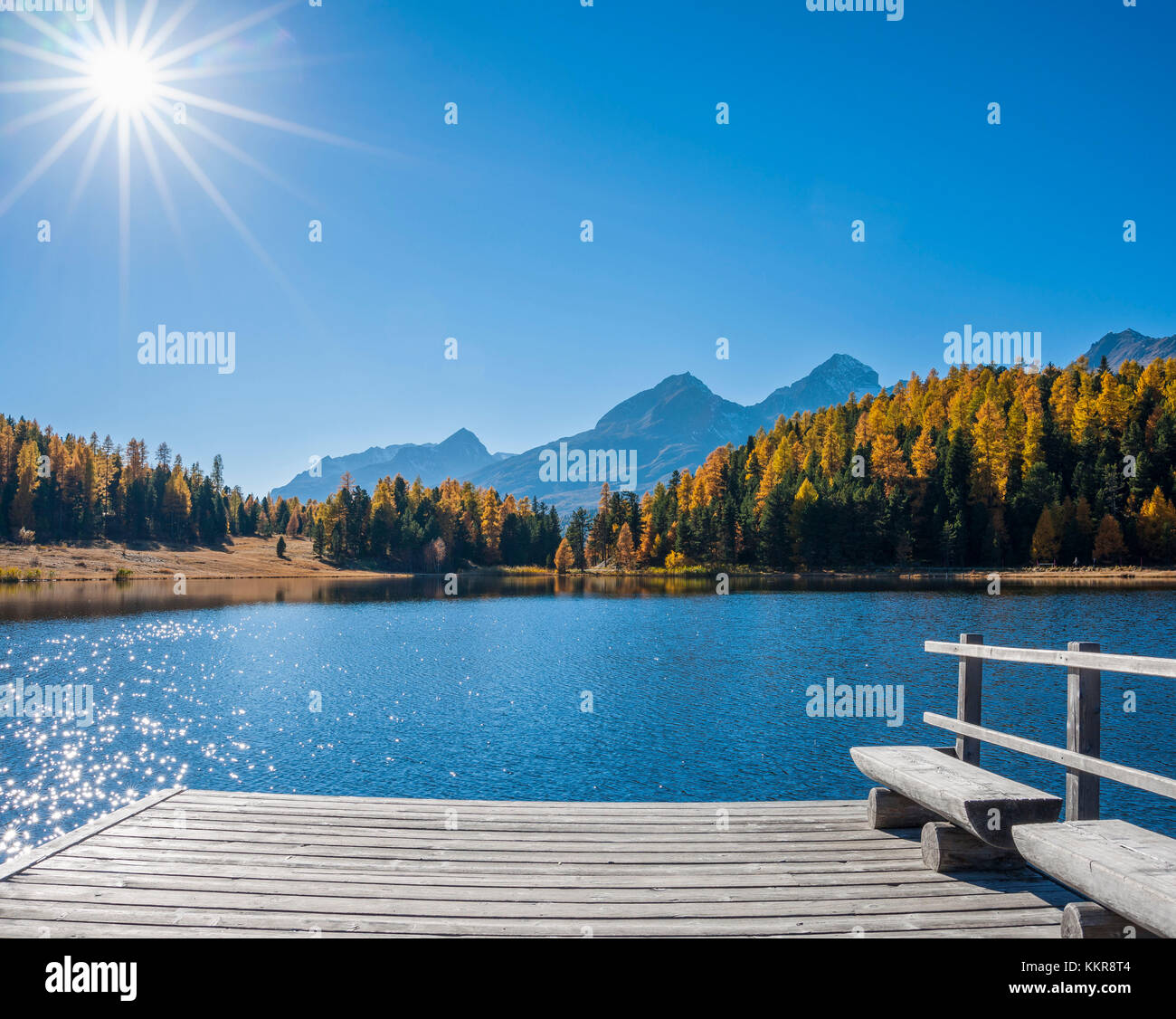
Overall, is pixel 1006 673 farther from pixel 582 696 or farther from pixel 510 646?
pixel 510 646

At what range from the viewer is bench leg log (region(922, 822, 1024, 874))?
7988 millimetres

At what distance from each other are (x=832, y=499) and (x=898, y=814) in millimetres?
121945

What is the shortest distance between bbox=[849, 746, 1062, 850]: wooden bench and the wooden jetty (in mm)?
25

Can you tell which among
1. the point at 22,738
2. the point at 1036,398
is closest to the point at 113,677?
the point at 22,738

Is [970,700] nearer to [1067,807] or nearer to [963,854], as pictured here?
[1067,807]

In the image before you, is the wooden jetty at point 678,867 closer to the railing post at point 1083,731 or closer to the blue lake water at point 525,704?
the railing post at point 1083,731

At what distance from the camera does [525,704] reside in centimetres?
2983

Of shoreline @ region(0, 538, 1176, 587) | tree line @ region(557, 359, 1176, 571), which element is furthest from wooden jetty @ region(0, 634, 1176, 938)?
tree line @ region(557, 359, 1176, 571)

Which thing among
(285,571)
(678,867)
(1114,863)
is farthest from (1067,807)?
(285,571)

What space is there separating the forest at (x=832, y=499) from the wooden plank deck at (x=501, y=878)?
4765 inches

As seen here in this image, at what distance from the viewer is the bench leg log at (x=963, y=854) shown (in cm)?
799

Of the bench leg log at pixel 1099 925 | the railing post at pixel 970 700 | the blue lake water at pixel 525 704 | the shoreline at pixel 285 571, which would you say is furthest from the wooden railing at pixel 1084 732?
the shoreline at pixel 285 571

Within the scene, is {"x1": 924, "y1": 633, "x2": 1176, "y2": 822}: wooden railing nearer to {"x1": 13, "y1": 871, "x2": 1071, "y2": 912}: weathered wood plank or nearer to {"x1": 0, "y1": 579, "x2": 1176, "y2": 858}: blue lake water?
{"x1": 13, "y1": 871, "x2": 1071, "y2": 912}: weathered wood plank
